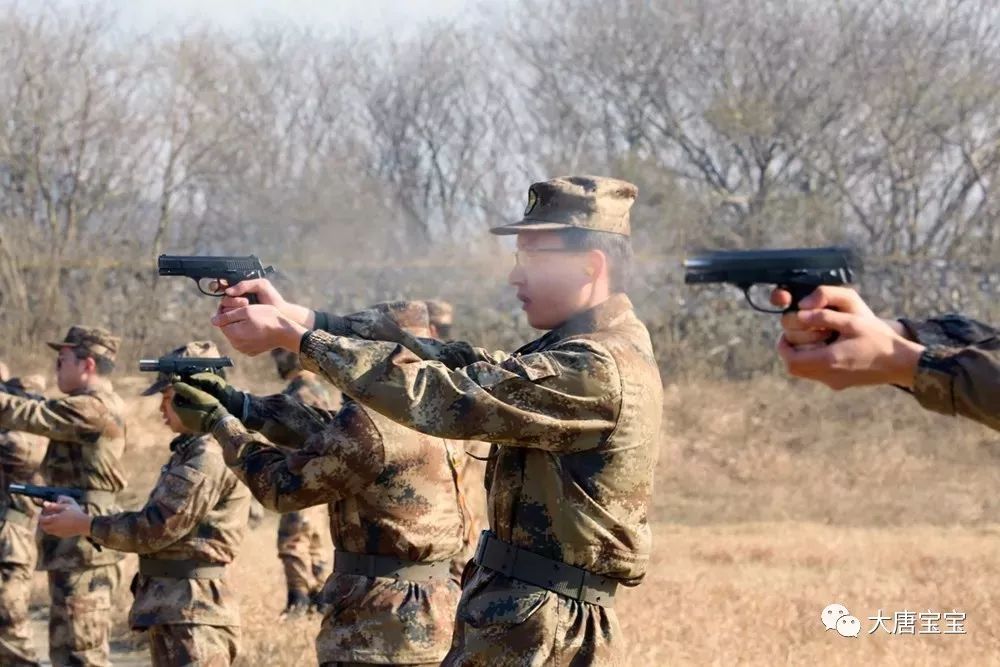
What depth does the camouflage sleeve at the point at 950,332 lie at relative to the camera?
3.02 metres

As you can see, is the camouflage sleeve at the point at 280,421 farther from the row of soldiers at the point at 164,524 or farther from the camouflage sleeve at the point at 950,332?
the camouflage sleeve at the point at 950,332

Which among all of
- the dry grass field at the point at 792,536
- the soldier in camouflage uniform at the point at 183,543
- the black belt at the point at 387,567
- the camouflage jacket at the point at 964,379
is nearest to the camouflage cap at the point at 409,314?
the black belt at the point at 387,567

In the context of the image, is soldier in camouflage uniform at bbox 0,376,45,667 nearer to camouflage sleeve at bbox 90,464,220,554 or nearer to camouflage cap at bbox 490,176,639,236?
camouflage sleeve at bbox 90,464,220,554

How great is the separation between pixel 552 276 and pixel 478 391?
0.61 m

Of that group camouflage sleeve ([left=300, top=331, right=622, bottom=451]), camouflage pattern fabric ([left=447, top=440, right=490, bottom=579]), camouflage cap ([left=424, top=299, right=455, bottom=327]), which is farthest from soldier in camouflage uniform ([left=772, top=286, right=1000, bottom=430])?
camouflage cap ([left=424, top=299, right=455, bottom=327])

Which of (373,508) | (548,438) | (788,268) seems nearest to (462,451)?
(373,508)

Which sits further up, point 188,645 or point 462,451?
point 462,451

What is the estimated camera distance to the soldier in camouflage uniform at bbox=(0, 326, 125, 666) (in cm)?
809

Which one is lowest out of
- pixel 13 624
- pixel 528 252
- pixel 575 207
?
pixel 13 624

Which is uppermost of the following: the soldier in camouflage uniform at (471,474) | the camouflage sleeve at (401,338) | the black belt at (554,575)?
the camouflage sleeve at (401,338)

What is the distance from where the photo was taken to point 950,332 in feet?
10.1

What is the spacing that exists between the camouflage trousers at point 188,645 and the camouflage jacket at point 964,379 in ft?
14.3

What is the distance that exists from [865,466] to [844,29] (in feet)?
31.8

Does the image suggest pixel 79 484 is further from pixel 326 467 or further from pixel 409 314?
pixel 326 467
